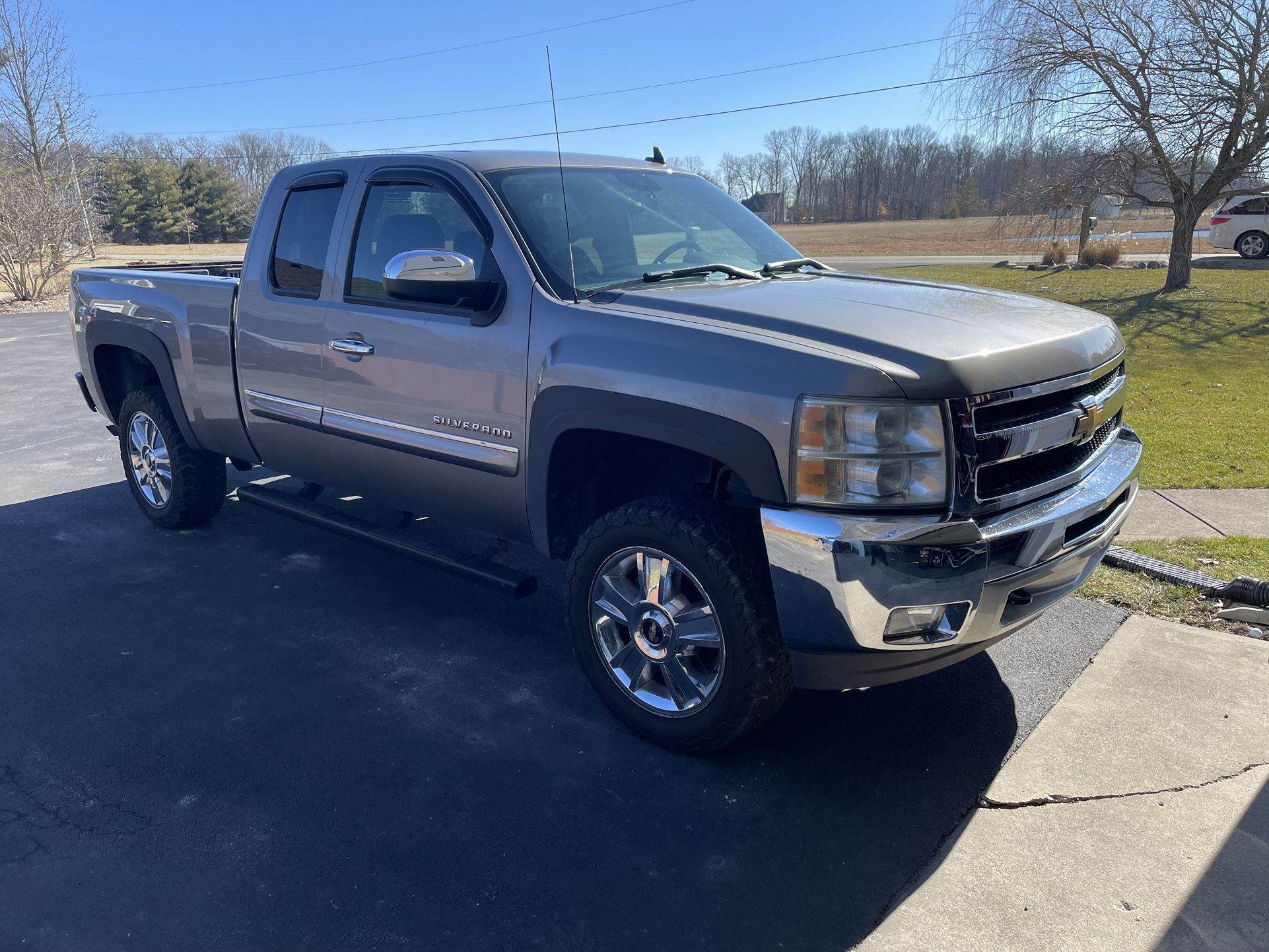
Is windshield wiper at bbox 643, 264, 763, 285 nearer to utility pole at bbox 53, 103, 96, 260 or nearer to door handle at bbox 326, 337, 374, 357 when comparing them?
door handle at bbox 326, 337, 374, 357

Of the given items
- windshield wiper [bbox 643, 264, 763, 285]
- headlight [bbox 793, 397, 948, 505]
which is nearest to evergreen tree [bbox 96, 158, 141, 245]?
windshield wiper [bbox 643, 264, 763, 285]

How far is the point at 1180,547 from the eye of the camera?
5078 millimetres

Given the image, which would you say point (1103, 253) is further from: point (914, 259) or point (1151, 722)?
point (1151, 722)

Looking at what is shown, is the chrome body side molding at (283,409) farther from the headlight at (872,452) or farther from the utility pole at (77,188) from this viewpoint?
the utility pole at (77,188)

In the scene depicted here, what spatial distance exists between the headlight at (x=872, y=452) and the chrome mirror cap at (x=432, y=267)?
1.43 m

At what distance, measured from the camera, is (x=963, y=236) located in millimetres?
48938

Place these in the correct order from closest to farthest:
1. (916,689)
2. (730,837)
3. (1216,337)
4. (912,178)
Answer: (730,837)
(916,689)
(1216,337)
(912,178)

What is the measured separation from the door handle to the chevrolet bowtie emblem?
109 inches

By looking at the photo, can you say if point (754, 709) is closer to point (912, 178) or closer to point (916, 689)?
point (916, 689)

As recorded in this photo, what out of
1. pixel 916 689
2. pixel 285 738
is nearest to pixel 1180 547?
pixel 916 689

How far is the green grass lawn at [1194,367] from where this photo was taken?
22.1 feet

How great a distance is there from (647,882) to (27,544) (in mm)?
4640

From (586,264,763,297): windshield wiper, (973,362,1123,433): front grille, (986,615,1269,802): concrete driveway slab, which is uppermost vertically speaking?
(586,264,763,297): windshield wiper

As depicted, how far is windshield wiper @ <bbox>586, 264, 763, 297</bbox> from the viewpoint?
372cm
